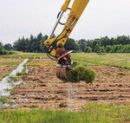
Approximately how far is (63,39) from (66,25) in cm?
34

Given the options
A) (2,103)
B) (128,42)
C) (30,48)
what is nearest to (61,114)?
(2,103)

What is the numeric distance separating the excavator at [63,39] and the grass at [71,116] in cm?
105

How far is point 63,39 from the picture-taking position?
11859 millimetres

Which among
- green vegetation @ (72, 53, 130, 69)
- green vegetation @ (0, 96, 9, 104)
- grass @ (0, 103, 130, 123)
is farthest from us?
green vegetation @ (72, 53, 130, 69)

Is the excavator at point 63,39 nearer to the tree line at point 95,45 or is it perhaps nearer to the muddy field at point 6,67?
the muddy field at point 6,67

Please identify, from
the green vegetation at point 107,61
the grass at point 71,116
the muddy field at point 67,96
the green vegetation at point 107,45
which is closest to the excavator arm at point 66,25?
the grass at point 71,116

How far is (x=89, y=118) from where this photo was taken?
10.9 metres

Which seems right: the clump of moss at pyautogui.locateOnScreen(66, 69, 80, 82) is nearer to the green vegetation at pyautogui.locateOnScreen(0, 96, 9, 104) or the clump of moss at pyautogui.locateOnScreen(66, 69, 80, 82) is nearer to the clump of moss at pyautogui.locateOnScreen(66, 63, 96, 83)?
the clump of moss at pyautogui.locateOnScreen(66, 63, 96, 83)

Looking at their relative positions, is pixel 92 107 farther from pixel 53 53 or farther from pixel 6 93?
pixel 6 93

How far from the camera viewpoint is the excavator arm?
11477 mm

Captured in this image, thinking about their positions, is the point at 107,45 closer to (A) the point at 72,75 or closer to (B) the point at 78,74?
(B) the point at 78,74

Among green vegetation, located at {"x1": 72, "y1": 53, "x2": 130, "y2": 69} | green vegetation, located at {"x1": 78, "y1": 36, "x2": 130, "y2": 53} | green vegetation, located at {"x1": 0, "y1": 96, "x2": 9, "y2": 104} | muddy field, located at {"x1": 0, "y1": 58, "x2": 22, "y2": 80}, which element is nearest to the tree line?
green vegetation, located at {"x1": 78, "y1": 36, "x2": 130, "y2": 53}

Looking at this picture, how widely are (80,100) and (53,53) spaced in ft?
12.2

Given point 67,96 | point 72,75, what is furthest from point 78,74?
point 67,96
